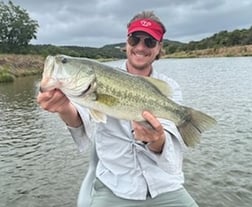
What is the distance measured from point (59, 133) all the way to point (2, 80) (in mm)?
32543

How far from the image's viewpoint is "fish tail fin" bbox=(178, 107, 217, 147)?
3623 millimetres

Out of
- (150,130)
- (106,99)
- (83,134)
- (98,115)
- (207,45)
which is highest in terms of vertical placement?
(106,99)

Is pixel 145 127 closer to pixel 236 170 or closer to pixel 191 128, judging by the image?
pixel 191 128

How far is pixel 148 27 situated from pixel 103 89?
127 cm

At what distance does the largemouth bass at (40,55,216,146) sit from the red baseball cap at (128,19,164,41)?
2.92ft

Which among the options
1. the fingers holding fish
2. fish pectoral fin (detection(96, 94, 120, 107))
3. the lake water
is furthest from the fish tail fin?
the lake water

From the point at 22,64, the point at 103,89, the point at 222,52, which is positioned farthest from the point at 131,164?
the point at 222,52

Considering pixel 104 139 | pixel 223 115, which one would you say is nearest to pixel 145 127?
pixel 104 139

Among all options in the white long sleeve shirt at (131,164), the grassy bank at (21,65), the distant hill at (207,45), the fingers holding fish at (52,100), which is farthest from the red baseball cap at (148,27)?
the distant hill at (207,45)

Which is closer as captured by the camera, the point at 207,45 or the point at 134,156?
the point at 134,156

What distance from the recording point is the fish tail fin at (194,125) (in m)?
3.62

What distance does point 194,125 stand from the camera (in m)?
3.64

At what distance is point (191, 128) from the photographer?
364 centimetres

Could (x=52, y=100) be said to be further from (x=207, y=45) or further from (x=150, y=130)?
(x=207, y=45)
